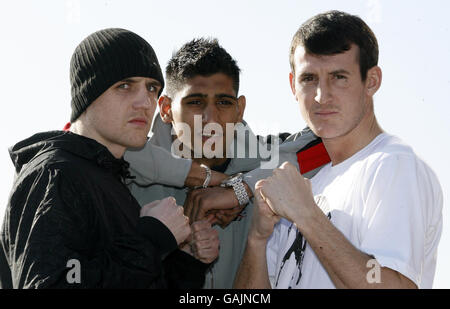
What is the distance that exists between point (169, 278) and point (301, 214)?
1.03m

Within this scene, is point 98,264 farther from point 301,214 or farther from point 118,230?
point 301,214

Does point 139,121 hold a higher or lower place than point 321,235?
higher

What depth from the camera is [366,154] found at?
3.48m

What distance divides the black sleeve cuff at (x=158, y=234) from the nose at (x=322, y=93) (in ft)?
4.11

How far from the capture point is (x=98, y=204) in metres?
3.04

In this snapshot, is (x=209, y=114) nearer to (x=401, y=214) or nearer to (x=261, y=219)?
(x=261, y=219)

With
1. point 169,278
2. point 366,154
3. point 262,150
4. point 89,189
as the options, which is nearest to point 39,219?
point 89,189

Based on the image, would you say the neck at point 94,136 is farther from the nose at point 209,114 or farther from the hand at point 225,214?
the nose at point 209,114

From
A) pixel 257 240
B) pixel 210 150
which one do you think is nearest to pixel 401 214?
pixel 257 240

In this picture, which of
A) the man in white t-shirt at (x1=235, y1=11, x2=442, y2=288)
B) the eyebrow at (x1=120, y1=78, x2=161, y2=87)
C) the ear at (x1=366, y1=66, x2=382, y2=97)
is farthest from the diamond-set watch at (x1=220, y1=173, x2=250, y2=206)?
the ear at (x1=366, y1=66, x2=382, y2=97)

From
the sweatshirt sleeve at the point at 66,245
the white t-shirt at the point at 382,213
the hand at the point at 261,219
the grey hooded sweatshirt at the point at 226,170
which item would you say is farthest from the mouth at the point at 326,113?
the sweatshirt sleeve at the point at 66,245

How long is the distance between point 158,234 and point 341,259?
94 centimetres

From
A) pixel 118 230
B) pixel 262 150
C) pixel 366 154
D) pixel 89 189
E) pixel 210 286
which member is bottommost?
pixel 210 286

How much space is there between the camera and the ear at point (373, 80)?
381cm
